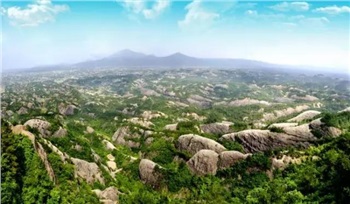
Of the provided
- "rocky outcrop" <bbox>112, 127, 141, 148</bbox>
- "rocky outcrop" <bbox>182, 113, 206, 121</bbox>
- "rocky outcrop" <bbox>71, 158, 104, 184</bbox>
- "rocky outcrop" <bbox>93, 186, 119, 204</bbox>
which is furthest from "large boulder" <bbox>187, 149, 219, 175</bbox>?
"rocky outcrop" <bbox>182, 113, 206, 121</bbox>

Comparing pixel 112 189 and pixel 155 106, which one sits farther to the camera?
pixel 155 106

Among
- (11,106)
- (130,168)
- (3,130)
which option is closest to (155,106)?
(11,106)

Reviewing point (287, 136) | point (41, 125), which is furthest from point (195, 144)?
point (41, 125)

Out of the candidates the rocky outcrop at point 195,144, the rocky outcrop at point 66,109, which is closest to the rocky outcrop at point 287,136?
the rocky outcrop at point 195,144

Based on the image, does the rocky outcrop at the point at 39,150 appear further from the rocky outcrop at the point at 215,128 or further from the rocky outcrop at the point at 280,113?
the rocky outcrop at the point at 280,113

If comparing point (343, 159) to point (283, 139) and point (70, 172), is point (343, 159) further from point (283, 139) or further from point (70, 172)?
point (70, 172)

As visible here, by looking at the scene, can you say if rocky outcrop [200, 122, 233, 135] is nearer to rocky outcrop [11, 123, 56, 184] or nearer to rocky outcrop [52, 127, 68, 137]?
rocky outcrop [52, 127, 68, 137]

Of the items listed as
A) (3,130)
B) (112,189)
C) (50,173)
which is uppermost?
(3,130)
